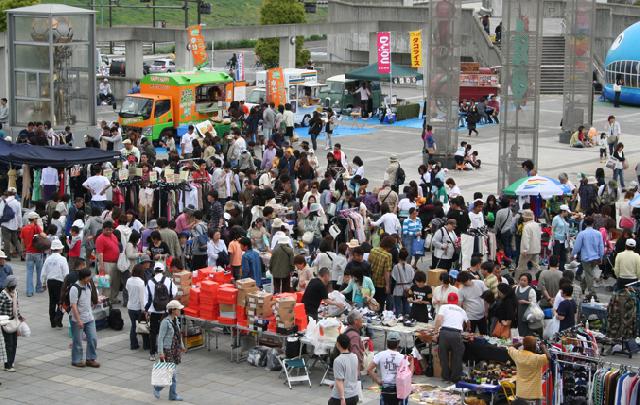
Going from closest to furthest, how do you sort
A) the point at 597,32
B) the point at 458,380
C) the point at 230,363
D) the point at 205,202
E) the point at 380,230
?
the point at 458,380, the point at 230,363, the point at 380,230, the point at 205,202, the point at 597,32

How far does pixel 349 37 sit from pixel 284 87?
21379mm

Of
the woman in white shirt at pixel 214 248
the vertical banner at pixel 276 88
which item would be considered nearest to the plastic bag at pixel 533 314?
the woman in white shirt at pixel 214 248

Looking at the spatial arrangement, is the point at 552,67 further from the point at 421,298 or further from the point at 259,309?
the point at 259,309

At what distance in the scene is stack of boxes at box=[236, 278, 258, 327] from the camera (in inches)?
759

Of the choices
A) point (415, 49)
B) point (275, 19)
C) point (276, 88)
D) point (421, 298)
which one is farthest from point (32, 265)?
point (275, 19)

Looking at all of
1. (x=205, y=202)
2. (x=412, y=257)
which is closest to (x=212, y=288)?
(x=412, y=257)

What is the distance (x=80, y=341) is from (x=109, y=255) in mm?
3124

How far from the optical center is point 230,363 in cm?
1933

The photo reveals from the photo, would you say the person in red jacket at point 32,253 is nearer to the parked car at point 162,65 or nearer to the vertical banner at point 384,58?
the vertical banner at point 384,58

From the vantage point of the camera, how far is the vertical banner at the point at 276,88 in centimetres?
4516

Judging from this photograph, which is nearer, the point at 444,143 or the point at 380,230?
the point at 380,230

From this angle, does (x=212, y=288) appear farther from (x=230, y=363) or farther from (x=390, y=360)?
(x=390, y=360)

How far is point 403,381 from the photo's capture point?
15609mm

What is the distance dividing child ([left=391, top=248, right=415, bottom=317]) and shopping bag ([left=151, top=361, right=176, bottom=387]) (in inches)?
184
